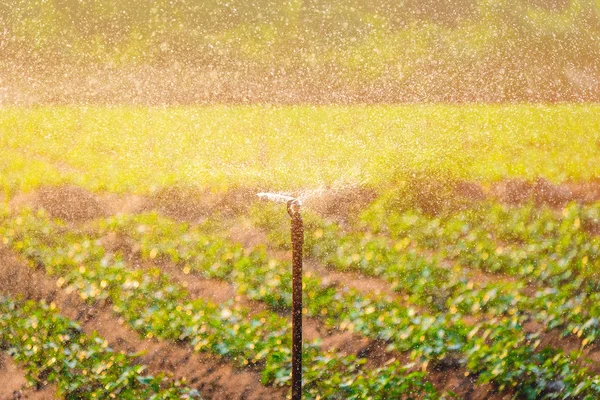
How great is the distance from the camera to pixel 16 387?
2.55 m

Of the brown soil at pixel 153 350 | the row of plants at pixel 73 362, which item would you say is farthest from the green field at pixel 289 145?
the row of plants at pixel 73 362

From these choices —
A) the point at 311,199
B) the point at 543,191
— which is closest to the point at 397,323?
the point at 311,199

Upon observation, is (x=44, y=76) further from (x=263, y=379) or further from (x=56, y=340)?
(x=263, y=379)

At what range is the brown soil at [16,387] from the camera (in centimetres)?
247

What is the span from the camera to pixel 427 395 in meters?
2.21

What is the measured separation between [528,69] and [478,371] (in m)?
9.07

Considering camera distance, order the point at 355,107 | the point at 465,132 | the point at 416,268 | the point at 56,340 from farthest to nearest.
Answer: the point at 355,107 < the point at 465,132 < the point at 416,268 < the point at 56,340

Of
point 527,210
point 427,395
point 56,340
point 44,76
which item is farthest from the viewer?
point 44,76

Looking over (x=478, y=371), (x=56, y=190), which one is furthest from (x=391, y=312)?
(x=56, y=190)

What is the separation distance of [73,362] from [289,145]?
4432 millimetres

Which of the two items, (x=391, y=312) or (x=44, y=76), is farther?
(x=44, y=76)

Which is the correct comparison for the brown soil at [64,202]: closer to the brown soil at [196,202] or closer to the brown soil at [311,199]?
the brown soil at [311,199]

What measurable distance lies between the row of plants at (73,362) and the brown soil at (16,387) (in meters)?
0.03

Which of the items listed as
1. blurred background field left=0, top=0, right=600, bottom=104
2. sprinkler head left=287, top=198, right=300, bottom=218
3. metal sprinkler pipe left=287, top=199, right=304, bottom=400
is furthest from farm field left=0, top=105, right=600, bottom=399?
blurred background field left=0, top=0, right=600, bottom=104
